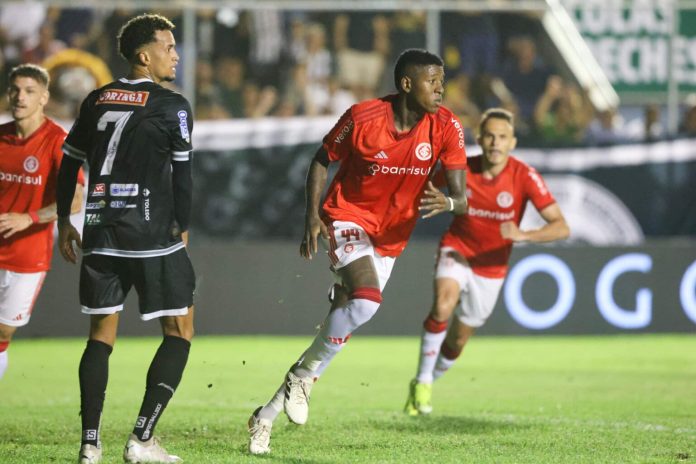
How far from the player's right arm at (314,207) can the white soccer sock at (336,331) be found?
0.38 m

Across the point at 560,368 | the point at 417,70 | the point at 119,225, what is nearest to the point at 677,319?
the point at 560,368

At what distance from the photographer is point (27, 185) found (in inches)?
315

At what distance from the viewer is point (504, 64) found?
48.5 feet

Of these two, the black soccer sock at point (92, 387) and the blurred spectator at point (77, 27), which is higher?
the blurred spectator at point (77, 27)

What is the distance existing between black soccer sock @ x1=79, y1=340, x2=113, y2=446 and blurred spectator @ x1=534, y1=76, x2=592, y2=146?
9608mm

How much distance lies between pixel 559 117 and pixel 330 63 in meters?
2.98

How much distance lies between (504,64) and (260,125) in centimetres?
314

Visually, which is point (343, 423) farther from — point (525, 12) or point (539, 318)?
point (525, 12)

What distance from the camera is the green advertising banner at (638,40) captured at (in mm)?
14430

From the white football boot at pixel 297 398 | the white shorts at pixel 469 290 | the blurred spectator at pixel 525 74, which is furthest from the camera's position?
the blurred spectator at pixel 525 74

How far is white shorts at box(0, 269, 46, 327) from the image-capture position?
26.1ft

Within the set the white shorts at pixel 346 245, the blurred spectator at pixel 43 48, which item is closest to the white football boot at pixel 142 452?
the white shorts at pixel 346 245

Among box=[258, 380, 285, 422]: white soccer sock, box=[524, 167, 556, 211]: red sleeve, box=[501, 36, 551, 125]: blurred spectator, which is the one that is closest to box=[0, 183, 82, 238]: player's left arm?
box=[258, 380, 285, 422]: white soccer sock

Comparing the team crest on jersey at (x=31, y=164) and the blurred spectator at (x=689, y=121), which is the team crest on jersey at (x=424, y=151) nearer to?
the team crest on jersey at (x=31, y=164)
